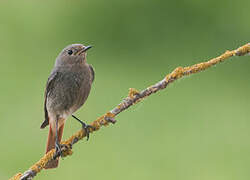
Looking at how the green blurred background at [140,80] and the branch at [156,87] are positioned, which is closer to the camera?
the branch at [156,87]

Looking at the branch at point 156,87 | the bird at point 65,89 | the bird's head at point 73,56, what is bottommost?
the branch at point 156,87

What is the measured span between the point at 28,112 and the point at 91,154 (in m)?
1.12

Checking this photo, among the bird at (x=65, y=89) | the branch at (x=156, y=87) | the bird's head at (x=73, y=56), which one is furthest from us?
the bird's head at (x=73, y=56)

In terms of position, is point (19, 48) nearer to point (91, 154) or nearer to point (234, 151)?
point (91, 154)

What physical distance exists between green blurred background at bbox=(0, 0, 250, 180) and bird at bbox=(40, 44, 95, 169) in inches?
66.6

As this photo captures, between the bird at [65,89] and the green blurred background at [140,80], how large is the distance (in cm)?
169

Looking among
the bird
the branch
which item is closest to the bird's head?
the bird

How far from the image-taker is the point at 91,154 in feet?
20.4

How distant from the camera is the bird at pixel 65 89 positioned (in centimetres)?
421

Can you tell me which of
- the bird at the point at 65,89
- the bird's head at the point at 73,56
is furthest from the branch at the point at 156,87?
the bird's head at the point at 73,56

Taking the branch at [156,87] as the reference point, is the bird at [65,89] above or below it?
above

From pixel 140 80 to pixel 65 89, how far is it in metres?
3.25

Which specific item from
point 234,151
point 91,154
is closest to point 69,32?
point 91,154

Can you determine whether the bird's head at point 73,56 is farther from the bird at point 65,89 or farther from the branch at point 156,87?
the branch at point 156,87
